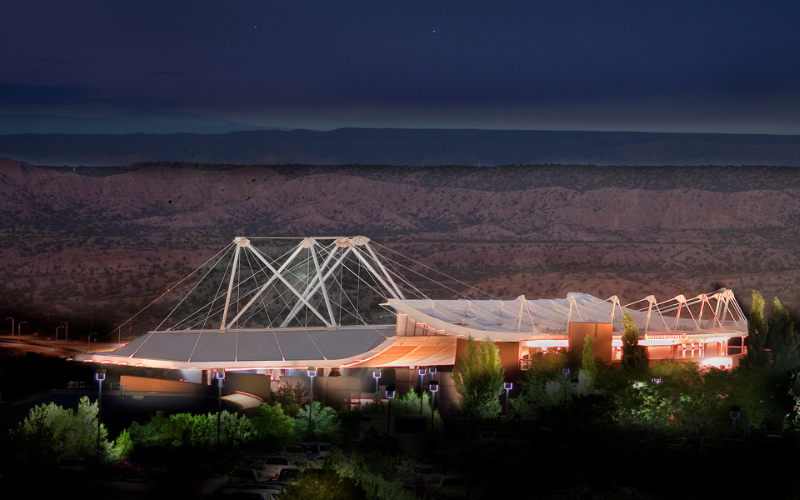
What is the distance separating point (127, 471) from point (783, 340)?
145 feet

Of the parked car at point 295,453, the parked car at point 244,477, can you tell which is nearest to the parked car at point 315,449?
the parked car at point 295,453

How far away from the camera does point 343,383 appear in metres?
63.1

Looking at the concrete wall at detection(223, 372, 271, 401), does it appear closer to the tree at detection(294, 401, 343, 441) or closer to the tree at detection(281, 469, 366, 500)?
the tree at detection(294, 401, 343, 441)

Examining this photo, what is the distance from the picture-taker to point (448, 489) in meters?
36.4

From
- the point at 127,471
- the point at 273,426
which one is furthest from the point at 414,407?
the point at 127,471

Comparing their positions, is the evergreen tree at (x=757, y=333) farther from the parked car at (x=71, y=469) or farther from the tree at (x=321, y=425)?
the parked car at (x=71, y=469)

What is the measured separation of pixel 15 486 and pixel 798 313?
11168cm

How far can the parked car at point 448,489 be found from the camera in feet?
118

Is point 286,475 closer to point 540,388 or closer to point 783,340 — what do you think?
point 540,388

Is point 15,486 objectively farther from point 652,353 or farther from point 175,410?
point 652,353

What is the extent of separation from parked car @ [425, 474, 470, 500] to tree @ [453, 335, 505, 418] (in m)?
23.4

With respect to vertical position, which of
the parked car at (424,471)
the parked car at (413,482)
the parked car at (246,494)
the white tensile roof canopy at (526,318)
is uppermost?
the white tensile roof canopy at (526,318)

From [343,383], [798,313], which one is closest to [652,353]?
[343,383]

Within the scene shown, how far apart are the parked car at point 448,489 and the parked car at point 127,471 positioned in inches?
375
